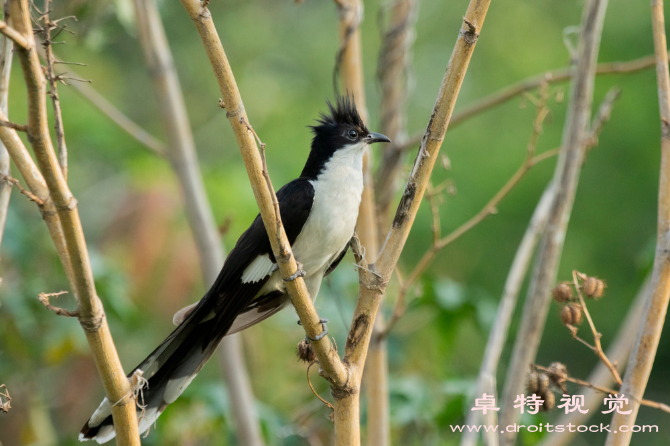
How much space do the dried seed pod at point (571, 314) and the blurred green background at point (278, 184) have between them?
99cm

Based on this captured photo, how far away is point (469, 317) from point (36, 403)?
A: 253 cm

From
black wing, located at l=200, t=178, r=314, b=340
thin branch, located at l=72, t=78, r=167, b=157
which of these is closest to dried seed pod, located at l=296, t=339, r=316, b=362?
black wing, located at l=200, t=178, r=314, b=340

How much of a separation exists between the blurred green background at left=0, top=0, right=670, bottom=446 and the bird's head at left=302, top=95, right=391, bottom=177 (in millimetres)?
571

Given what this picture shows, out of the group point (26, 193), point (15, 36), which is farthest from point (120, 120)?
point (15, 36)

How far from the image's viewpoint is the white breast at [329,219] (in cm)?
262

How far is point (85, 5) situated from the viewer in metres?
3.15

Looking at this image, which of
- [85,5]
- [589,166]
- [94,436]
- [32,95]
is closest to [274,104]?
[589,166]

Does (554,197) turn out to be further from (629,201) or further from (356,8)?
(629,201)

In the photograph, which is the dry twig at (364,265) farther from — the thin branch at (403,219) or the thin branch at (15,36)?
the thin branch at (15,36)

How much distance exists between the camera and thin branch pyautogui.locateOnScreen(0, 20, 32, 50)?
3.76 ft

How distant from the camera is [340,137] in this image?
3061mm

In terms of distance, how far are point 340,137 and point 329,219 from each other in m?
0.60

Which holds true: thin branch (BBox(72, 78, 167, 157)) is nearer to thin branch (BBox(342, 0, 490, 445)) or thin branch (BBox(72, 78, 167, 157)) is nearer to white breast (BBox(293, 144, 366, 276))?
white breast (BBox(293, 144, 366, 276))

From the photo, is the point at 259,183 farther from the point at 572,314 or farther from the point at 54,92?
the point at 572,314
